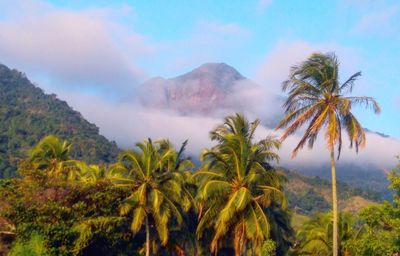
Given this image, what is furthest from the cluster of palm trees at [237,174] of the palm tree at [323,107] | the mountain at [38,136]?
the mountain at [38,136]

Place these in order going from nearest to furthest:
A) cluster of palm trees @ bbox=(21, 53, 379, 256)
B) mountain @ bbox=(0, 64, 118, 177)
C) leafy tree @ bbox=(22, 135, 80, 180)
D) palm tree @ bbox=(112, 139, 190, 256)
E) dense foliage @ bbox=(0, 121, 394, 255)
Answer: cluster of palm trees @ bbox=(21, 53, 379, 256) < dense foliage @ bbox=(0, 121, 394, 255) < palm tree @ bbox=(112, 139, 190, 256) < leafy tree @ bbox=(22, 135, 80, 180) < mountain @ bbox=(0, 64, 118, 177)

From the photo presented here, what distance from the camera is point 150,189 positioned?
3569 centimetres

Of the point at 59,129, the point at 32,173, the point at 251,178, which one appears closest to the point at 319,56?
the point at 251,178

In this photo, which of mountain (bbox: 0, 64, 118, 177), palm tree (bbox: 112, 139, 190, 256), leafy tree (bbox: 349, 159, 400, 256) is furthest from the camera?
mountain (bbox: 0, 64, 118, 177)

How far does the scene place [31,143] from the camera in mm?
156875

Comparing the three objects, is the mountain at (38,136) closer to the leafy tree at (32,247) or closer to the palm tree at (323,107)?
the leafy tree at (32,247)

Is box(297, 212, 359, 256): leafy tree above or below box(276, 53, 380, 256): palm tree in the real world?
below

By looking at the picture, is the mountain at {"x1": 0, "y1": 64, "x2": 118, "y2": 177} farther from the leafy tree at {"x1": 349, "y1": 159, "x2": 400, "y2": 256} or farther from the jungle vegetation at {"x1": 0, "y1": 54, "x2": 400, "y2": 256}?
the leafy tree at {"x1": 349, "y1": 159, "x2": 400, "y2": 256}

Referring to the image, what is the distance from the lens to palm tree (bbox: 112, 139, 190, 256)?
3462 cm

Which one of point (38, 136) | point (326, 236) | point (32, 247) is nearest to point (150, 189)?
point (32, 247)

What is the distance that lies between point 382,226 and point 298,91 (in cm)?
761

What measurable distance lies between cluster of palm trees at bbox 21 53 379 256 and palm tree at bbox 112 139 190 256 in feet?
0.22

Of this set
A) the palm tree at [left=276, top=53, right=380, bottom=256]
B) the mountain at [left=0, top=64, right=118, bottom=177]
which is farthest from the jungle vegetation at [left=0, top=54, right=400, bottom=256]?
the mountain at [left=0, top=64, right=118, bottom=177]

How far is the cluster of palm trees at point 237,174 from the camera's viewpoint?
2427cm
